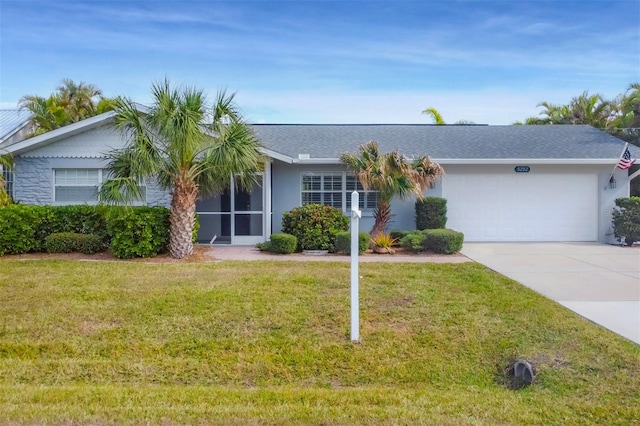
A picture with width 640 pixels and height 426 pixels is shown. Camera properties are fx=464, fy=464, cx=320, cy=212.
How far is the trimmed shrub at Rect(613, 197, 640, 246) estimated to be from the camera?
13852 millimetres

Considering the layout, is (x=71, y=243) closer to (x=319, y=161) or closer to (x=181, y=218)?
(x=181, y=218)

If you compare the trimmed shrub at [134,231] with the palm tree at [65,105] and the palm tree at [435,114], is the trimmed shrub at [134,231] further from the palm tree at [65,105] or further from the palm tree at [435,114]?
the palm tree at [435,114]

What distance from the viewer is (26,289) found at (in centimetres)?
782

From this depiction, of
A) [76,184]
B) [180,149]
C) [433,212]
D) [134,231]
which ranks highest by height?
[180,149]

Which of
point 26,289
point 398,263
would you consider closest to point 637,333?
point 398,263

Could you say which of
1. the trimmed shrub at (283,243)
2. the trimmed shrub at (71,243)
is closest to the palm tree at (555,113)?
the trimmed shrub at (283,243)

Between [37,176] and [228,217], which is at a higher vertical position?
[37,176]

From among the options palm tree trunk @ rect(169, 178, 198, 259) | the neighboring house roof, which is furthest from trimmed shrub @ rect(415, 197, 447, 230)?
the neighboring house roof

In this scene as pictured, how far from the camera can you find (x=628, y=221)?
1393 centimetres

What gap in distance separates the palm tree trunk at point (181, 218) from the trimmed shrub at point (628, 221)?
1256 cm

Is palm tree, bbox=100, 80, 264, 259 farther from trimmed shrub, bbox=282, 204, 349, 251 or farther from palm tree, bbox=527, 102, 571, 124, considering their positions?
palm tree, bbox=527, 102, 571, 124

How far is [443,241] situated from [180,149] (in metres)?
7.02

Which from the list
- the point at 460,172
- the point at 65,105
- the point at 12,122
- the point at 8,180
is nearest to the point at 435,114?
the point at 460,172

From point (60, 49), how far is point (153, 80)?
7739 mm
